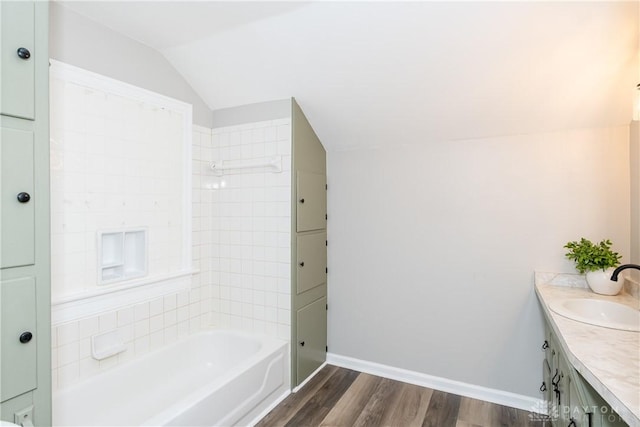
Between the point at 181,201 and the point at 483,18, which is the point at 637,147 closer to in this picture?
the point at 483,18

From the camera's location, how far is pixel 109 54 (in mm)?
2094

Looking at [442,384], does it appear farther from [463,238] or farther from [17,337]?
[17,337]

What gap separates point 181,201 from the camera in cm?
261

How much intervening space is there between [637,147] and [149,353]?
11.2 feet

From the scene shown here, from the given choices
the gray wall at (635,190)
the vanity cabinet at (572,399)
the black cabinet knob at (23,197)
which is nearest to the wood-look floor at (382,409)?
the vanity cabinet at (572,399)

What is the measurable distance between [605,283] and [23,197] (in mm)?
2965

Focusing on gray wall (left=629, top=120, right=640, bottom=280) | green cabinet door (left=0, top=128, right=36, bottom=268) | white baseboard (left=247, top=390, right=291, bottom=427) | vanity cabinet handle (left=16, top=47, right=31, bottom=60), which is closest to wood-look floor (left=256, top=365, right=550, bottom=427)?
white baseboard (left=247, top=390, right=291, bottom=427)

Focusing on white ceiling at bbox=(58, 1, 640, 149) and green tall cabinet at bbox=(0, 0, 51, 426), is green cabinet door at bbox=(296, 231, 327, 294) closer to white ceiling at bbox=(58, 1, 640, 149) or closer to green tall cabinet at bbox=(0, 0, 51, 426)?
white ceiling at bbox=(58, 1, 640, 149)

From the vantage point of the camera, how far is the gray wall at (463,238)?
2.25 metres

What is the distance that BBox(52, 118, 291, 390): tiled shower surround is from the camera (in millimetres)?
2584

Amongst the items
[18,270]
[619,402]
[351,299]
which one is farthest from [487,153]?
[18,270]

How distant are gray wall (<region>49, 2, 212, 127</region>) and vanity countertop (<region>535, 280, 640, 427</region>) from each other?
279cm

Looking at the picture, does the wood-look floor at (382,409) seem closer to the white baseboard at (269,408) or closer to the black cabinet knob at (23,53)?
the white baseboard at (269,408)

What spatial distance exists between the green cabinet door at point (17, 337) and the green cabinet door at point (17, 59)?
0.66 m
